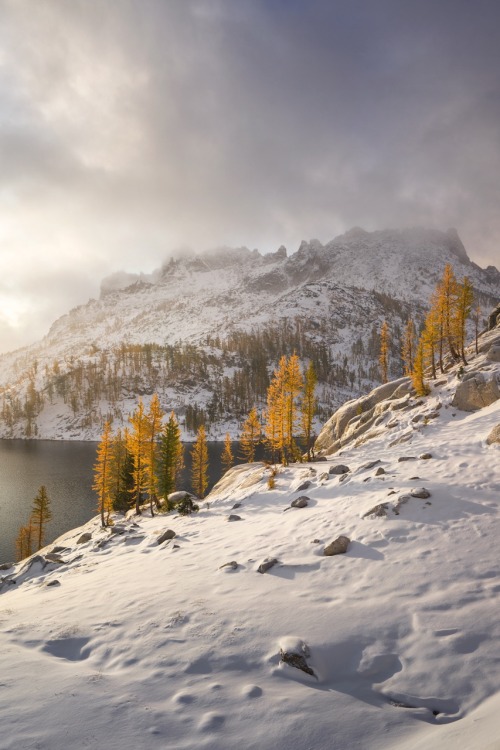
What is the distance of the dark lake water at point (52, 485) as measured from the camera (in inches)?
1984

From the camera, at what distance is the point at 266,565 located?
466 inches

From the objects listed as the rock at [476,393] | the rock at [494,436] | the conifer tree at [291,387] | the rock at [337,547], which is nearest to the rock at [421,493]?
the rock at [337,547]

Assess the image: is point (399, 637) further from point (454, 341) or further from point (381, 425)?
point (454, 341)

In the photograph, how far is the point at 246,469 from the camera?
3841 centimetres

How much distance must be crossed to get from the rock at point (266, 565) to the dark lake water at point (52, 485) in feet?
147

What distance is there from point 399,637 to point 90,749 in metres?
6.18

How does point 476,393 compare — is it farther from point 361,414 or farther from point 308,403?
point 308,403

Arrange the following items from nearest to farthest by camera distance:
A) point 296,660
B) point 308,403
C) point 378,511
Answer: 1. point 296,660
2. point 378,511
3. point 308,403

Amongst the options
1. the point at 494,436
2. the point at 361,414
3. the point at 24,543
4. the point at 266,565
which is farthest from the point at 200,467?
the point at 266,565

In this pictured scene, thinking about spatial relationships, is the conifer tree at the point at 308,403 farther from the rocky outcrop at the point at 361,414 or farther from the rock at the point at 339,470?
the rock at the point at 339,470

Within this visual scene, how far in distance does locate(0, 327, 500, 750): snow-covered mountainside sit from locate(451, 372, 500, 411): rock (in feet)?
51.3

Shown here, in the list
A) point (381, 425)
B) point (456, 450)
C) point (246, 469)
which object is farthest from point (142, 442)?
point (456, 450)

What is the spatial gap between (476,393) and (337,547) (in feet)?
88.6

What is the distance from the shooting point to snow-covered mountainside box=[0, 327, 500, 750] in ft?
16.4
